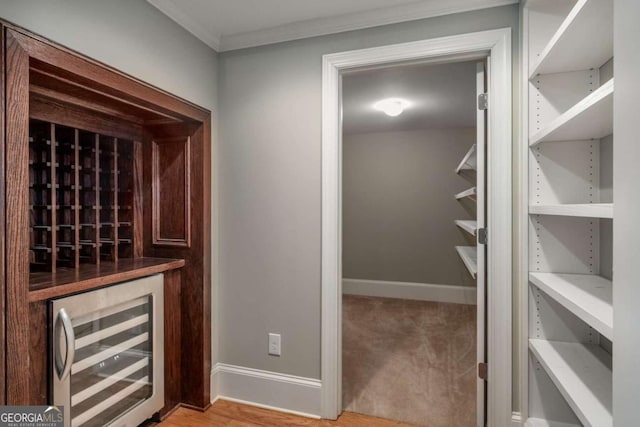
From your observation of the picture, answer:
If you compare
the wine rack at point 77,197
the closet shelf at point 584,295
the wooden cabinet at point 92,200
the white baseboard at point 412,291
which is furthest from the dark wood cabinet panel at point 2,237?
the white baseboard at point 412,291

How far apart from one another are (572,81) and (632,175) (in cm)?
105

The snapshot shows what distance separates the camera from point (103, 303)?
1588 mm

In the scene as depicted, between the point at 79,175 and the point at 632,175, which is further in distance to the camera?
the point at 79,175

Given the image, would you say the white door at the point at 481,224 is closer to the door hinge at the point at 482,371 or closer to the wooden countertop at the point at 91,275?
the door hinge at the point at 482,371

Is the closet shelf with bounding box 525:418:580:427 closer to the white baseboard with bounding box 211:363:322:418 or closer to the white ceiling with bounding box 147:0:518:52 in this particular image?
the white baseboard with bounding box 211:363:322:418

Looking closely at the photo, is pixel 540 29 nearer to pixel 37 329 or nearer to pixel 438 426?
pixel 438 426

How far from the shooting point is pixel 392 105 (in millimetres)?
3297

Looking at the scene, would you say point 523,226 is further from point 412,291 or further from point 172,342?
point 412,291

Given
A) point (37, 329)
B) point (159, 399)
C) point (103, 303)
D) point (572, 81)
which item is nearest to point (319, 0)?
point (572, 81)

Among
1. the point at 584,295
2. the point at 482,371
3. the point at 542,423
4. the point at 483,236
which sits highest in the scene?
the point at 483,236

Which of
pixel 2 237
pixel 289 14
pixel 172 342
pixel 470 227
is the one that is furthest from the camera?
pixel 470 227

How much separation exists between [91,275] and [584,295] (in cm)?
208

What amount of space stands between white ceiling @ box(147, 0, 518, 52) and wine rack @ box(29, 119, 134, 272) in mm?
838

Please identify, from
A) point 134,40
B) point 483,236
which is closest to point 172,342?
point 134,40
